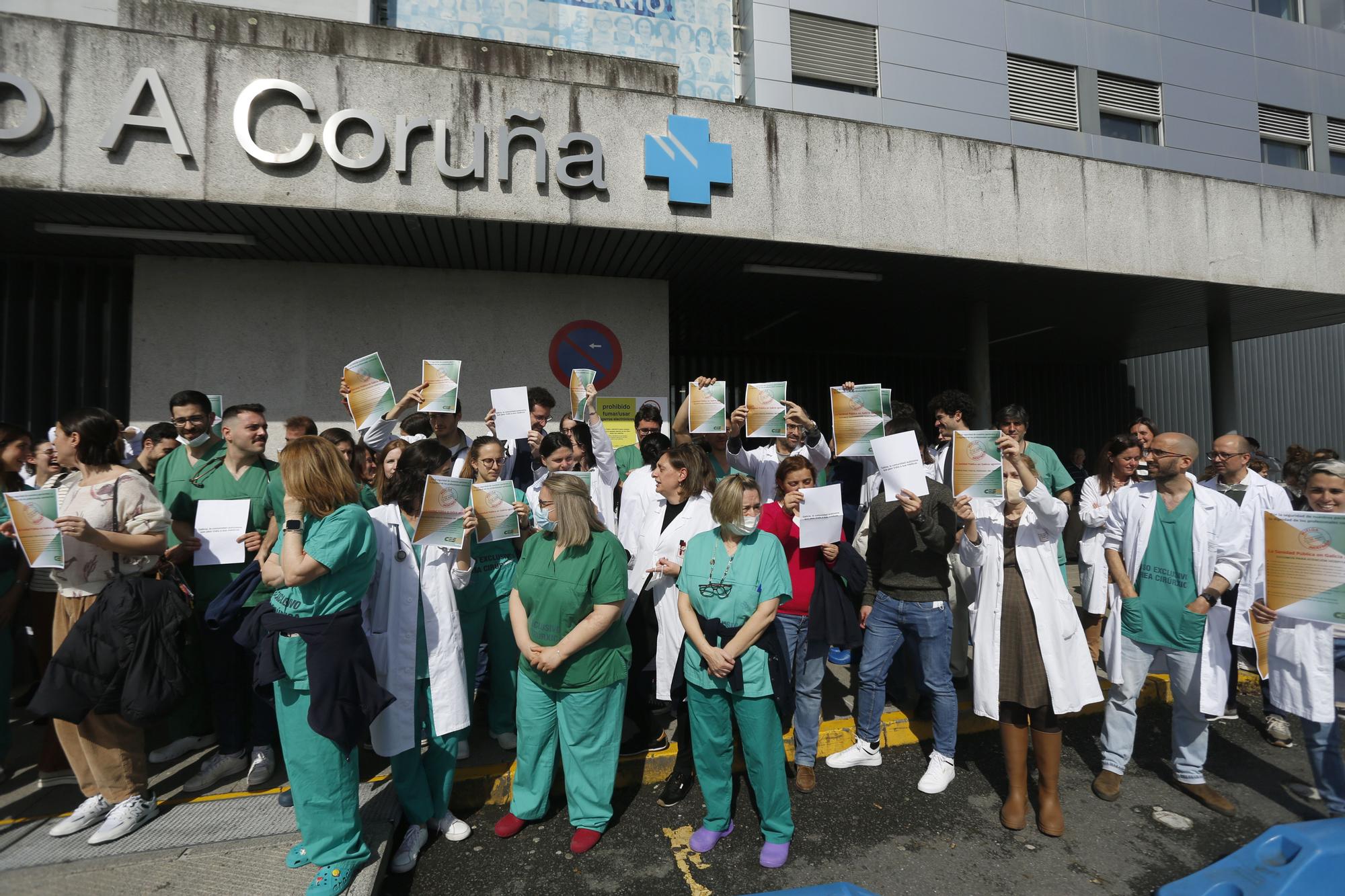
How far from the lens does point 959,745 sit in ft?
15.2

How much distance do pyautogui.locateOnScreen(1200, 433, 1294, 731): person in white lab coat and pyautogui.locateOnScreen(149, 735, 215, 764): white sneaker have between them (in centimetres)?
633

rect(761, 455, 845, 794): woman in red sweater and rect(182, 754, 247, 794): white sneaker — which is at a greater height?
rect(761, 455, 845, 794): woman in red sweater

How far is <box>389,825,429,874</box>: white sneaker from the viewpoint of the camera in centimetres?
325

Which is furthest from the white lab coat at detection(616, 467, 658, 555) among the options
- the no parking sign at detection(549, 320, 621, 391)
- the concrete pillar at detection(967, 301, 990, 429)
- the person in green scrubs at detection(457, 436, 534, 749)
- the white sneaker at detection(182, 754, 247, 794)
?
the concrete pillar at detection(967, 301, 990, 429)

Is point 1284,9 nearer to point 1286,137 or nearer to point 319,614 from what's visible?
point 1286,137

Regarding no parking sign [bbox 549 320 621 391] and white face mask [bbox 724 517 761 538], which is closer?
white face mask [bbox 724 517 761 538]

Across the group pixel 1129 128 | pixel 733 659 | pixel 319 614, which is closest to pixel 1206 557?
pixel 733 659

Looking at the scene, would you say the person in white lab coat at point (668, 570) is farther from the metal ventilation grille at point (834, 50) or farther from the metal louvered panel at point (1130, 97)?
the metal louvered panel at point (1130, 97)

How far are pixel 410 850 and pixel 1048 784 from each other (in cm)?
327

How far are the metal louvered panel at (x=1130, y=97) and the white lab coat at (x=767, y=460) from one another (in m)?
11.8

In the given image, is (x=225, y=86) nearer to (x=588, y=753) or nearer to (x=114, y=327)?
(x=114, y=327)

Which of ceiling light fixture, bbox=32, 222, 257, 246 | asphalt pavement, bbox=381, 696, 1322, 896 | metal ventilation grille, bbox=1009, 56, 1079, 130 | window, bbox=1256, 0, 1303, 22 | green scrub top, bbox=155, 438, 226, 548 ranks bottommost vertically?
asphalt pavement, bbox=381, 696, 1322, 896

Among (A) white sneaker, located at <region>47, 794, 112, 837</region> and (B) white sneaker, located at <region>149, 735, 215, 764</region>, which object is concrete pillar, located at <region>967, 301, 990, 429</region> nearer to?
(B) white sneaker, located at <region>149, 735, 215, 764</region>

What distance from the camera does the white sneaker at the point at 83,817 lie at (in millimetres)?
3330
